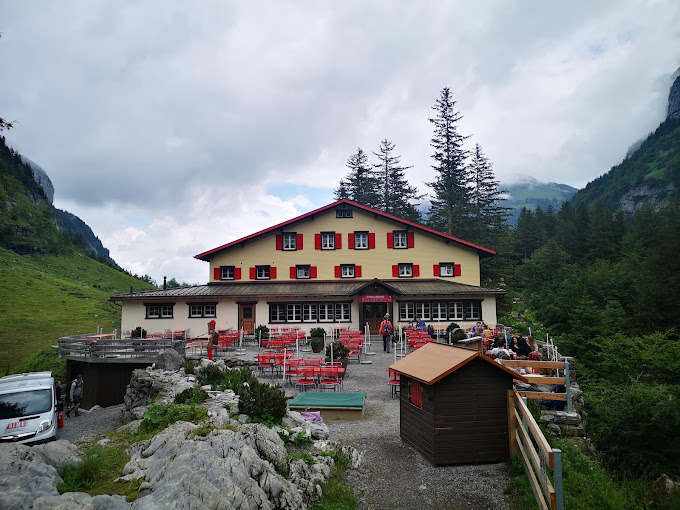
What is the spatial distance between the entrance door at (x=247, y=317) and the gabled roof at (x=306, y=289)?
3.52 ft

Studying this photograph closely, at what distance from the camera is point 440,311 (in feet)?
101

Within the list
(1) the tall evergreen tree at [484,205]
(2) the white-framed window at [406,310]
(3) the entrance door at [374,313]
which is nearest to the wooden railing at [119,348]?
(3) the entrance door at [374,313]

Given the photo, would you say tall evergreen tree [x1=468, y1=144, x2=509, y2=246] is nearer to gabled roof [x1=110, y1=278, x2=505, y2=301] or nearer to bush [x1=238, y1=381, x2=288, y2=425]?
gabled roof [x1=110, y1=278, x2=505, y2=301]

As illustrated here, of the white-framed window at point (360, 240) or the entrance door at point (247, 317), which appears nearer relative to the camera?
the entrance door at point (247, 317)

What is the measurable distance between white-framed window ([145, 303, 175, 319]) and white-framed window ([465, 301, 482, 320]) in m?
21.4

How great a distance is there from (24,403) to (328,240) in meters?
23.2

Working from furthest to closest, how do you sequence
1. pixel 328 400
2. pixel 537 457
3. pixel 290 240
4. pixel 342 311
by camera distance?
pixel 290 240 < pixel 342 311 < pixel 328 400 < pixel 537 457

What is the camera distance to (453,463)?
8.92m

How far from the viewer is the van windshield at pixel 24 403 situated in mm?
13078

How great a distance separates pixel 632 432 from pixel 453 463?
7.38m

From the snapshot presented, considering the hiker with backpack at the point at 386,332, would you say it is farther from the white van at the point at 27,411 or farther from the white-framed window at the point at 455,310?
the white van at the point at 27,411

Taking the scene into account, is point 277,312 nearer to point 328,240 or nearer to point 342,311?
point 342,311

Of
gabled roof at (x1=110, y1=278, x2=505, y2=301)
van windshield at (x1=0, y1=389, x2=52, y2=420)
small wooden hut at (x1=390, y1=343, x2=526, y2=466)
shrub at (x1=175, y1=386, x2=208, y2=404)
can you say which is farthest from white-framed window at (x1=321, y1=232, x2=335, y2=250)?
small wooden hut at (x1=390, y1=343, x2=526, y2=466)

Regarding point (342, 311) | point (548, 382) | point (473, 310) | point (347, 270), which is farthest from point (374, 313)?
point (548, 382)
